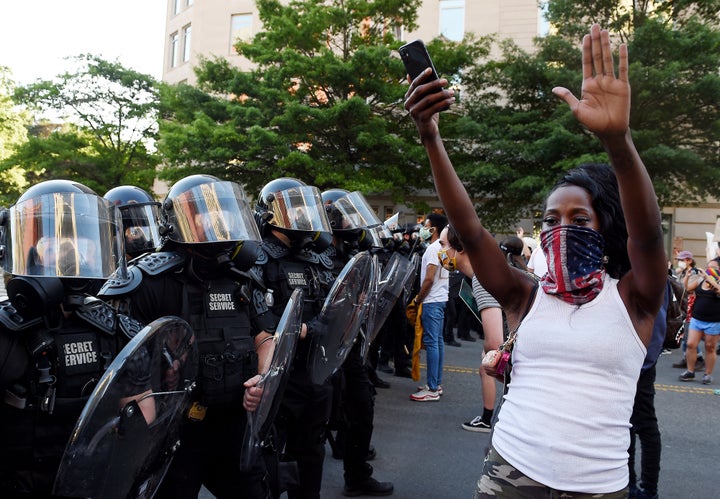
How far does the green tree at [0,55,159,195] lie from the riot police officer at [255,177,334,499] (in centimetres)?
2001

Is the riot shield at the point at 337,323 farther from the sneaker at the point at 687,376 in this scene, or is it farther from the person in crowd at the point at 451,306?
the person in crowd at the point at 451,306

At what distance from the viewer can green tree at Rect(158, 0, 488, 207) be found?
16.1 metres

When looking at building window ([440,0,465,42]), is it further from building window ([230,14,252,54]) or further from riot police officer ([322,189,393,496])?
riot police officer ([322,189,393,496])

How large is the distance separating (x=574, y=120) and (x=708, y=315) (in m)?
8.87

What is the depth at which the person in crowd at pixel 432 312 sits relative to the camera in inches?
249

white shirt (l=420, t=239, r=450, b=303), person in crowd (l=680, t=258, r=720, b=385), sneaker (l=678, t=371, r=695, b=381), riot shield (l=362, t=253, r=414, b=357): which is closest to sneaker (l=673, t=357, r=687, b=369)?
sneaker (l=678, t=371, r=695, b=381)

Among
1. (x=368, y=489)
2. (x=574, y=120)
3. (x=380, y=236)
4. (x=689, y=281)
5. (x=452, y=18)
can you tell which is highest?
(x=452, y=18)

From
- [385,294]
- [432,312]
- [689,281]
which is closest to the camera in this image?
[385,294]

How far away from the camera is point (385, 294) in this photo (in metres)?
5.04

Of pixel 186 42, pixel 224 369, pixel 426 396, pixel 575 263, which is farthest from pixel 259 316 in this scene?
pixel 186 42

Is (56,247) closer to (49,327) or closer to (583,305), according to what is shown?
(49,327)

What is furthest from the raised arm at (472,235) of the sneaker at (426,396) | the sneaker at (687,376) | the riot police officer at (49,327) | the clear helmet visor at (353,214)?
the sneaker at (687,376)

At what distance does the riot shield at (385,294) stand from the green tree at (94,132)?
19082mm

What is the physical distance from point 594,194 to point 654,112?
15.5 meters
